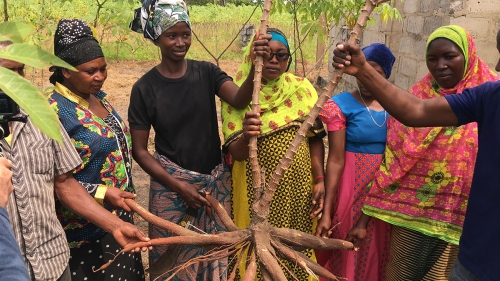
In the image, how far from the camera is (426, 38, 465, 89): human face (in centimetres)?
184

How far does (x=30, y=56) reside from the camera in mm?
740

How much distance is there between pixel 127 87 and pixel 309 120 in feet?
30.2

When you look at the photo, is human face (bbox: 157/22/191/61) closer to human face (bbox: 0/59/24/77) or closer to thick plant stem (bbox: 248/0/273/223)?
thick plant stem (bbox: 248/0/273/223)

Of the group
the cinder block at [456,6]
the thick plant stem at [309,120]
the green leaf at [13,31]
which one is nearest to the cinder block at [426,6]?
the cinder block at [456,6]

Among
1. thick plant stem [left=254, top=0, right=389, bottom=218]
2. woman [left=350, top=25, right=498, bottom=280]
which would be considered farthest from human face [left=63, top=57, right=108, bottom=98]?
woman [left=350, top=25, right=498, bottom=280]

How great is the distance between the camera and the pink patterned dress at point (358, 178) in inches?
82.6

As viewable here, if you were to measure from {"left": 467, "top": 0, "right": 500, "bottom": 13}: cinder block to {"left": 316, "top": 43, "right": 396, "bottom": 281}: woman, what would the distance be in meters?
1.62

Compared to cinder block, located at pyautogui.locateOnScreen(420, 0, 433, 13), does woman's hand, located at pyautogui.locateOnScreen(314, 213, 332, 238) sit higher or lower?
lower

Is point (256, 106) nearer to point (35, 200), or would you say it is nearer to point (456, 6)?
point (35, 200)

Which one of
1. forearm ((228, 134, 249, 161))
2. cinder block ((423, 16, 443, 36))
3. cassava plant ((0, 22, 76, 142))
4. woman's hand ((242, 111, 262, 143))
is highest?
cinder block ((423, 16, 443, 36))

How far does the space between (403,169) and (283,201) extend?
1.90 ft

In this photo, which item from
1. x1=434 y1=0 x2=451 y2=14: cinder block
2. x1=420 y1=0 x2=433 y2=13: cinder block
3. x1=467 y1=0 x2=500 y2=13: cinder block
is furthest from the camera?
x1=420 y1=0 x2=433 y2=13: cinder block

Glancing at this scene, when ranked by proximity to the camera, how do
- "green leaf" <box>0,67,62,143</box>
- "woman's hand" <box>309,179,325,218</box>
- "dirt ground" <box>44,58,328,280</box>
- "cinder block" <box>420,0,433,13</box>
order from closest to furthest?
1. "green leaf" <box>0,67,62,143</box>
2. "woman's hand" <box>309,179,325,218</box>
3. "cinder block" <box>420,0,433,13</box>
4. "dirt ground" <box>44,58,328,280</box>

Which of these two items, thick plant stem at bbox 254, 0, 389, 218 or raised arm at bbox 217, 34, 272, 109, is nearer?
thick plant stem at bbox 254, 0, 389, 218
